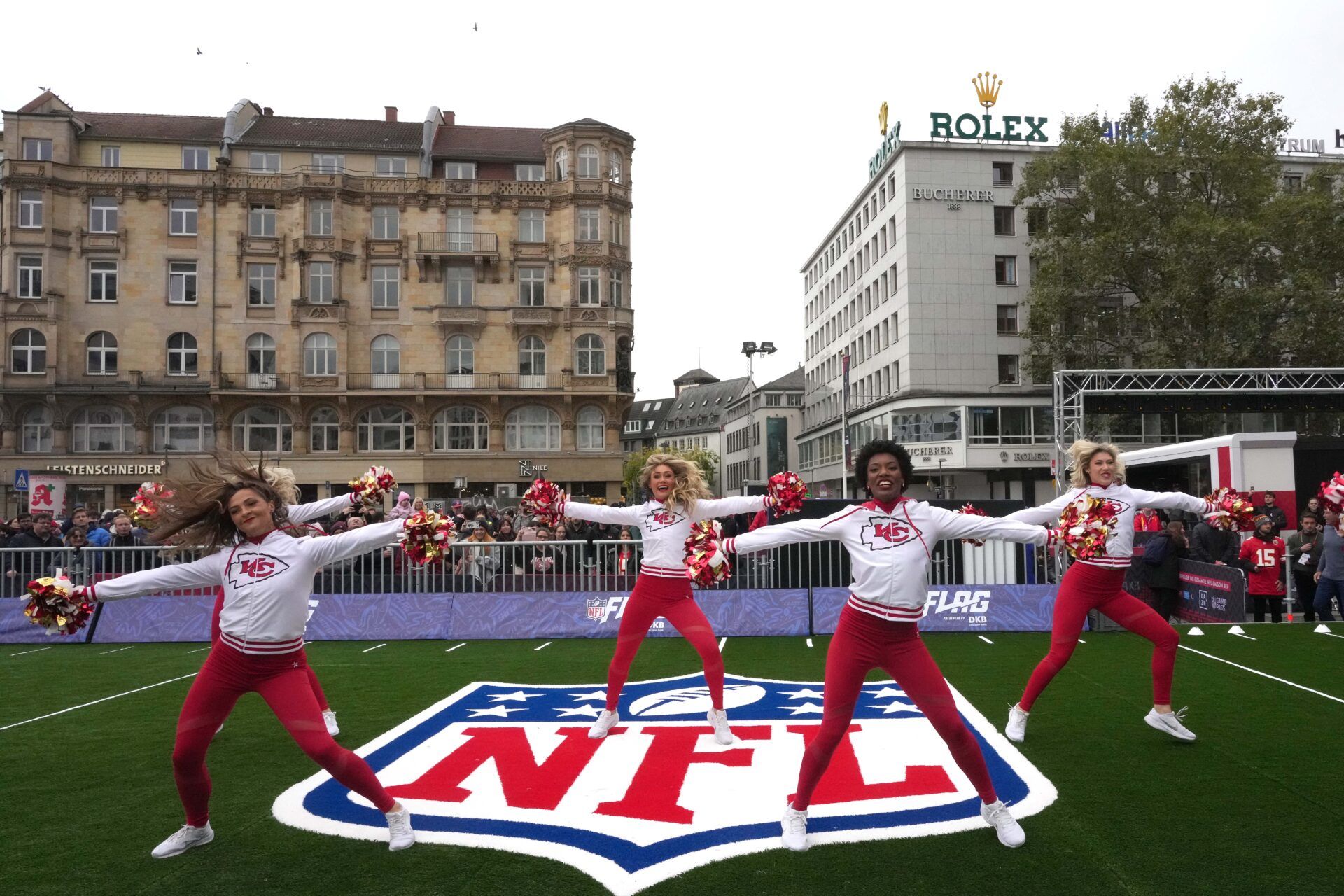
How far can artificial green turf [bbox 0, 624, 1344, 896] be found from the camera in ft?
15.2

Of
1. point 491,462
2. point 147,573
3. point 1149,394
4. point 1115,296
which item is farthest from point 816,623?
point 1115,296

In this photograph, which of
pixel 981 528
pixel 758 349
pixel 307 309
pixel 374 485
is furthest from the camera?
pixel 758 349

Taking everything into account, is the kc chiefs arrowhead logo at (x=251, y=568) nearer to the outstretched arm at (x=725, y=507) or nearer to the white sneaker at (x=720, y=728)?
the outstretched arm at (x=725, y=507)

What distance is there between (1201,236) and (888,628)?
37544mm

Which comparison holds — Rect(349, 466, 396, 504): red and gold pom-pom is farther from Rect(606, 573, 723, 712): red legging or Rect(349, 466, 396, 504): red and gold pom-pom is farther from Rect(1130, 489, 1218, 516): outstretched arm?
Rect(1130, 489, 1218, 516): outstretched arm

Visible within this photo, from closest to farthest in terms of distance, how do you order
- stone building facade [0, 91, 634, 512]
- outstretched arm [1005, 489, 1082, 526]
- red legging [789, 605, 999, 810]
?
red legging [789, 605, 999, 810] < outstretched arm [1005, 489, 1082, 526] < stone building facade [0, 91, 634, 512]

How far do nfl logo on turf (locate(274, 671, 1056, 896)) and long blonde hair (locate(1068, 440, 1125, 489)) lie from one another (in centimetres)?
207

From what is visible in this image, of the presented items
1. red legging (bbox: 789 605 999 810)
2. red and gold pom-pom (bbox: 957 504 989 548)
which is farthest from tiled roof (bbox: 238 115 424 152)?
red legging (bbox: 789 605 999 810)

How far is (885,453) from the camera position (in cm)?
521

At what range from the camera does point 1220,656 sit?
37.6 feet

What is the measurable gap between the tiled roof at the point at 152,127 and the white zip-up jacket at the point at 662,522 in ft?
156

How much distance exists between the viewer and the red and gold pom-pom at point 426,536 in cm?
543

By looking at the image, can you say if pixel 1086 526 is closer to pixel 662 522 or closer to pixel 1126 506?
pixel 1126 506

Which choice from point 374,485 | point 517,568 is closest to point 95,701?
point 374,485
